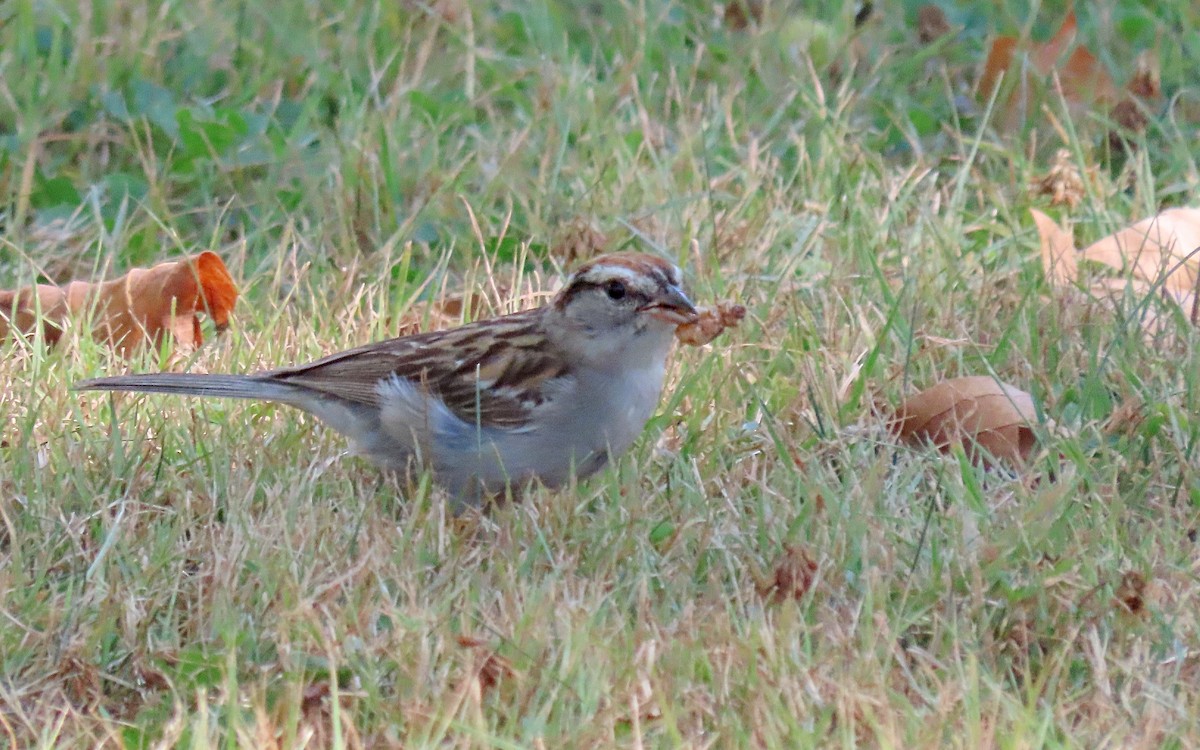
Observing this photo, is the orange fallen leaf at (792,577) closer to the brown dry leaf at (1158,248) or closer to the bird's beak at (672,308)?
the bird's beak at (672,308)

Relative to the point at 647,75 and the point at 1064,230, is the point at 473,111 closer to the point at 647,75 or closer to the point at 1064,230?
the point at 647,75

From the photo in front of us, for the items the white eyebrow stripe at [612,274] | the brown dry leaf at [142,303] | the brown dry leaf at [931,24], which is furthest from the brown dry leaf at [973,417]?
Result: the brown dry leaf at [931,24]

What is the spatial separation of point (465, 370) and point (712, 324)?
2.18ft

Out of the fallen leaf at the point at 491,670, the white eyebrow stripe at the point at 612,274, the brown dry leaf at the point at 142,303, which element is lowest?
the brown dry leaf at the point at 142,303

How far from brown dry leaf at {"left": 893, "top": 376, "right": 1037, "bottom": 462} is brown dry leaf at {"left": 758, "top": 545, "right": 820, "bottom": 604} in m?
0.85

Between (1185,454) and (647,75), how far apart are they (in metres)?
2.96

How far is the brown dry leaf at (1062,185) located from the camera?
5871 millimetres

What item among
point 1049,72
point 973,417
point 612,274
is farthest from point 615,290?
point 1049,72

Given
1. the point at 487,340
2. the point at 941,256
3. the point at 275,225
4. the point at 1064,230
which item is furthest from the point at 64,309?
the point at 1064,230

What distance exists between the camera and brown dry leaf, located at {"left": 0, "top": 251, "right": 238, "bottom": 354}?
5293 millimetres

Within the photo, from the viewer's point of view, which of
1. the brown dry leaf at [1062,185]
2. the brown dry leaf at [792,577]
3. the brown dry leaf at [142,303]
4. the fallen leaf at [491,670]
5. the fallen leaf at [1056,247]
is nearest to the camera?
the fallen leaf at [491,670]

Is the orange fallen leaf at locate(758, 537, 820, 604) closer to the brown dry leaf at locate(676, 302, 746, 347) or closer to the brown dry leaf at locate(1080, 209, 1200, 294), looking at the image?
the brown dry leaf at locate(676, 302, 746, 347)

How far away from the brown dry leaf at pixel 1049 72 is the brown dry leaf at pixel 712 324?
2.23 m

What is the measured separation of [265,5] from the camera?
713 centimetres
